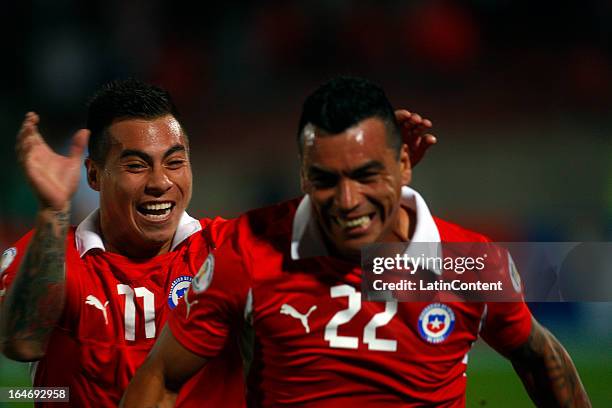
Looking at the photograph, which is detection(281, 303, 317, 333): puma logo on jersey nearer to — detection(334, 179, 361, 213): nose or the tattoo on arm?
detection(334, 179, 361, 213): nose

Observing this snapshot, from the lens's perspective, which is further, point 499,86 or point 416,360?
point 499,86

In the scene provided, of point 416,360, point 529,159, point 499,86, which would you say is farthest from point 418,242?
point 499,86

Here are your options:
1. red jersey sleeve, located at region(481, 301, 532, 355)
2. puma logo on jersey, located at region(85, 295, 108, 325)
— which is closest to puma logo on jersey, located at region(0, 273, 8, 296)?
puma logo on jersey, located at region(85, 295, 108, 325)

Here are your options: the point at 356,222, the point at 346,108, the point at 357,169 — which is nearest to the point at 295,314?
the point at 356,222

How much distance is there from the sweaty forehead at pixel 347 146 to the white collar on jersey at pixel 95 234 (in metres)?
1.04

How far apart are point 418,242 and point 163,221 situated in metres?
1.09

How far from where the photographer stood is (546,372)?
262 cm

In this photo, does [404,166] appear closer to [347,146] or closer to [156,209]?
[347,146]

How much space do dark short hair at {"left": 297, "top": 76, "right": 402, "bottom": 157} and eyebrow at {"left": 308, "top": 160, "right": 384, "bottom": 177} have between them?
0.30 feet

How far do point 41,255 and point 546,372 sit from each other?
160 cm

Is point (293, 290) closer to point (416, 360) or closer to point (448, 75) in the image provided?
point (416, 360)

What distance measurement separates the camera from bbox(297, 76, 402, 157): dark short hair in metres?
2.37

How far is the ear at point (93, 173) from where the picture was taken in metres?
3.39

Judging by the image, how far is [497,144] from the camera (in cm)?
835
